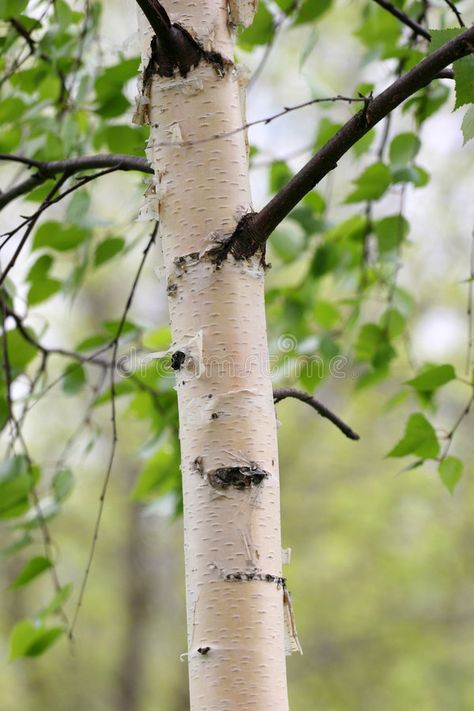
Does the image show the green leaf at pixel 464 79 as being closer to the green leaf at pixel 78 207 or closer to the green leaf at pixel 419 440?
the green leaf at pixel 419 440

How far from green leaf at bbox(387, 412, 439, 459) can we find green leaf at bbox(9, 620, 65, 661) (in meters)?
0.62

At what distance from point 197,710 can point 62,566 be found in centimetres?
640

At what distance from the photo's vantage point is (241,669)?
638mm

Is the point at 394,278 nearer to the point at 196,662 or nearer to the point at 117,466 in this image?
the point at 196,662

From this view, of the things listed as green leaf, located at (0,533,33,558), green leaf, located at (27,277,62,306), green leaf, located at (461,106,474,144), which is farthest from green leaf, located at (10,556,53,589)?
green leaf, located at (461,106,474,144)

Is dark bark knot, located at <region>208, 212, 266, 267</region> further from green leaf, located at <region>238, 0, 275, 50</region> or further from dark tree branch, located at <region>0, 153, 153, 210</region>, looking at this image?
green leaf, located at <region>238, 0, 275, 50</region>

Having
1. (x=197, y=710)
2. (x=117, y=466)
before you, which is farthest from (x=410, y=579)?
(x=197, y=710)

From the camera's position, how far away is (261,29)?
1.39 m

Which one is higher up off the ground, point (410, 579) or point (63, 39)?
point (410, 579)

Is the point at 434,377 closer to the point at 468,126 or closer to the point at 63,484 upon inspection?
the point at 468,126

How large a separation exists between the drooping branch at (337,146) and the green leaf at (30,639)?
2.75 ft

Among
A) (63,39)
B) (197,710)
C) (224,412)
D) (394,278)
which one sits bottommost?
(197,710)

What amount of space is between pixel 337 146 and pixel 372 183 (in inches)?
26.8

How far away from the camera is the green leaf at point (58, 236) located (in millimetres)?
1350
